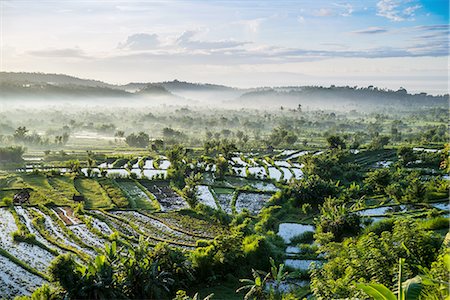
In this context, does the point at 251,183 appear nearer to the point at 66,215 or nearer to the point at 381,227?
the point at 66,215

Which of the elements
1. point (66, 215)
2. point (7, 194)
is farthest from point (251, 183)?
point (7, 194)

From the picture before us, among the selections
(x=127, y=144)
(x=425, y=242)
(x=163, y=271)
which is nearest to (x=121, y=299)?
(x=163, y=271)

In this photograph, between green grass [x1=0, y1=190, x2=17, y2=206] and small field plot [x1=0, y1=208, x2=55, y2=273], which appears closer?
small field plot [x1=0, y1=208, x2=55, y2=273]

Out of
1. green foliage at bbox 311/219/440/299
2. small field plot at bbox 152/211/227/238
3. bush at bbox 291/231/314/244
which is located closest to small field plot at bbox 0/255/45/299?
small field plot at bbox 152/211/227/238

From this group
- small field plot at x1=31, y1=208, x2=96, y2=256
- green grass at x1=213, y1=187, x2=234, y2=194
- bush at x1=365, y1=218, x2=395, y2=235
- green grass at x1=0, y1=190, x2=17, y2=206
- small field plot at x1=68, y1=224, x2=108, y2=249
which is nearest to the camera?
bush at x1=365, y1=218, x2=395, y2=235

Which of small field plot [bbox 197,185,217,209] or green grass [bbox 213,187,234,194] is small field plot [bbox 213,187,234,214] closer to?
green grass [bbox 213,187,234,194]

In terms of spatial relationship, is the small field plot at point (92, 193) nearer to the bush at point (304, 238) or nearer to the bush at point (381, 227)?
the bush at point (304, 238)
